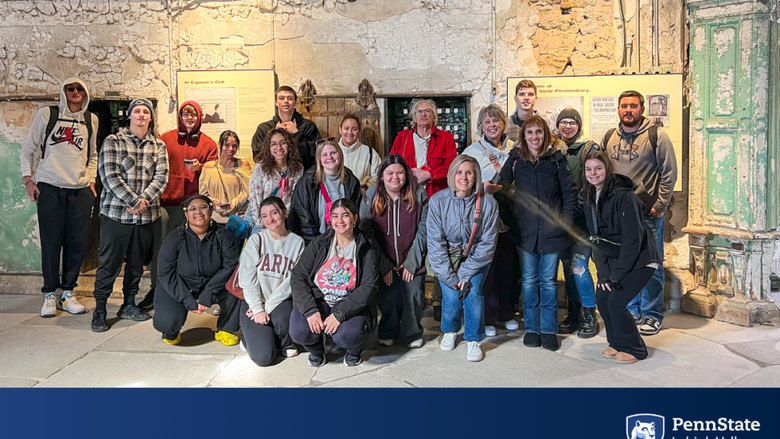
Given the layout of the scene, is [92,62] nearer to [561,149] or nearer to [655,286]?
[561,149]

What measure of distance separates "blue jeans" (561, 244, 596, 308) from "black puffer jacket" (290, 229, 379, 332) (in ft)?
5.03

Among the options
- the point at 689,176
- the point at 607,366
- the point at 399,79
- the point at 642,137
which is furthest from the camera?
the point at 399,79

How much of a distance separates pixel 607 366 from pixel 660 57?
3.08 metres

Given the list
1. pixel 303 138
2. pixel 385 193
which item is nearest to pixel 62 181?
pixel 303 138

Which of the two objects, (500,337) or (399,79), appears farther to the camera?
(399,79)

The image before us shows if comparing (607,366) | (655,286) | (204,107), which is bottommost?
(607,366)

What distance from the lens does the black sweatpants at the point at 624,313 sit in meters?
4.42

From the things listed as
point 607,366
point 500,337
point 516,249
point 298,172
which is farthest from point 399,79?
point 607,366

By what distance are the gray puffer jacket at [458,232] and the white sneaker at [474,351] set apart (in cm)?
43

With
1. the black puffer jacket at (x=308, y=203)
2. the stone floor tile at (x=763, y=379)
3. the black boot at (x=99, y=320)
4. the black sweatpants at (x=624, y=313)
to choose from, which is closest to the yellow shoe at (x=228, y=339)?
the black puffer jacket at (x=308, y=203)

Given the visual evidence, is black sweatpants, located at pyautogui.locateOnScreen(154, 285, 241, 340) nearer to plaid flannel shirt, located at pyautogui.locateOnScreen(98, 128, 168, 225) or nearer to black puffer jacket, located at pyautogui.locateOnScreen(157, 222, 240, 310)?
black puffer jacket, located at pyautogui.locateOnScreen(157, 222, 240, 310)

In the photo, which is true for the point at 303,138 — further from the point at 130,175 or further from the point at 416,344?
the point at 416,344

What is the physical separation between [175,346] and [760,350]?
426 cm

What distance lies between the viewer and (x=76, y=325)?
18.1ft
